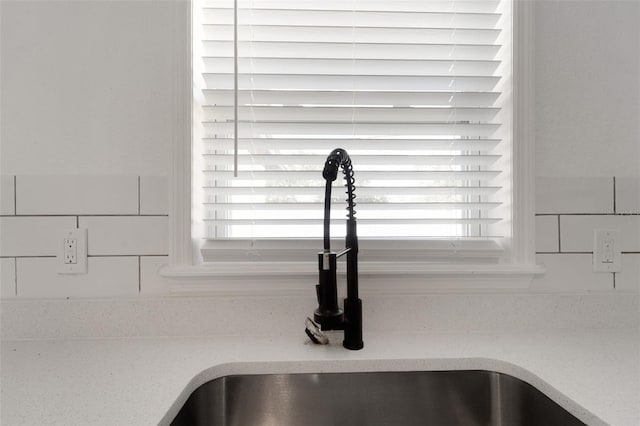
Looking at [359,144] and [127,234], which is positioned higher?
[359,144]

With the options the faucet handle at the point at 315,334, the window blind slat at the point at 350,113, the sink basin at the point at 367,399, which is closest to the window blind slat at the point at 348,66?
the window blind slat at the point at 350,113

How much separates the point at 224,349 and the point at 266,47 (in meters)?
0.84

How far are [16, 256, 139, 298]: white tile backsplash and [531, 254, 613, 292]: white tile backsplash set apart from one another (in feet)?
3.79

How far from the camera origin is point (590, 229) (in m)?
0.94

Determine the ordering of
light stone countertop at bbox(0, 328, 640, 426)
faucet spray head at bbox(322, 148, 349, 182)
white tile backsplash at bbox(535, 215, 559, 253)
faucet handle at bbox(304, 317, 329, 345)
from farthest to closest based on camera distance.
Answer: white tile backsplash at bbox(535, 215, 559, 253)
faucet handle at bbox(304, 317, 329, 345)
faucet spray head at bbox(322, 148, 349, 182)
light stone countertop at bbox(0, 328, 640, 426)

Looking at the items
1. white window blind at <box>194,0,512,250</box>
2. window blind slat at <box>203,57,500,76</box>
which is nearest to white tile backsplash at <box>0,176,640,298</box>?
white window blind at <box>194,0,512,250</box>

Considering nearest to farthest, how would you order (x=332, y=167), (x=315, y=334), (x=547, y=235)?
(x=332, y=167)
(x=315, y=334)
(x=547, y=235)

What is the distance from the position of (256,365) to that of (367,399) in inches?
10.8

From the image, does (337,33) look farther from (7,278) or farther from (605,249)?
(7,278)

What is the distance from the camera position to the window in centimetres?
93

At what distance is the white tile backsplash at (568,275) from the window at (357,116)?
9cm

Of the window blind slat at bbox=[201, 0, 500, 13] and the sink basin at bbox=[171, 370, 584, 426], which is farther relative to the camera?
the window blind slat at bbox=[201, 0, 500, 13]

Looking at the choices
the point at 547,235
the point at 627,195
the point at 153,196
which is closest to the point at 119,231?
the point at 153,196

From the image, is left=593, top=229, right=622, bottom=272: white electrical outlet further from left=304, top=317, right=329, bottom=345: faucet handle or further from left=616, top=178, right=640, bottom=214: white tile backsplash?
left=304, top=317, right=329, bottom=345: faucet handle
